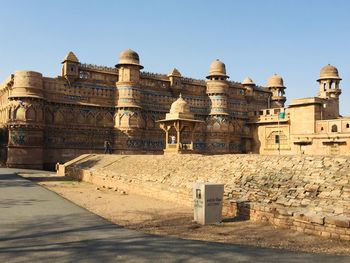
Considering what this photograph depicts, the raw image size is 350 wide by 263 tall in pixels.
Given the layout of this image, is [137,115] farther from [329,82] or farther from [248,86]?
[329,82]

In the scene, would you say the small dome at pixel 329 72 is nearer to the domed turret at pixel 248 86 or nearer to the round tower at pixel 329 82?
the round tower at pixel 329 82

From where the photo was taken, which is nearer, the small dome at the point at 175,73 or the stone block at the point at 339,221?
the stone block at the point at 339,221

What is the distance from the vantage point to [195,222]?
11.0 m

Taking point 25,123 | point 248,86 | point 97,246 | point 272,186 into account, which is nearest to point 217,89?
point 248,86

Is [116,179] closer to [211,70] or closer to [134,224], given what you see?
[134,224]

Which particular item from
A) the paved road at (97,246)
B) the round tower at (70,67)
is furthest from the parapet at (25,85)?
the paved road at (97,246)

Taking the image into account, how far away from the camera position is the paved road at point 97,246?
22.8 feet

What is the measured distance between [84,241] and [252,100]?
45.2 metres

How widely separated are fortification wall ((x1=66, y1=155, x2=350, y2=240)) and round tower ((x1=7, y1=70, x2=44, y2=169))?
51.8ft

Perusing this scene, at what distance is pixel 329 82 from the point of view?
158ft

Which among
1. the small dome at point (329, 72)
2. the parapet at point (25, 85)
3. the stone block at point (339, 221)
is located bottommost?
the stone block at point (339, 221)

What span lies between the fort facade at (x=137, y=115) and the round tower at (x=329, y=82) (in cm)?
12

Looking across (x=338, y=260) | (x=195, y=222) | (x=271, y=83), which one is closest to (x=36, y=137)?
(x=195, y=222)

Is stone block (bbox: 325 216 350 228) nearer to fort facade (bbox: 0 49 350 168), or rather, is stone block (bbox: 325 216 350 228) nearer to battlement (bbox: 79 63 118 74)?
fort facade (bbox: 0 49 350 168)
